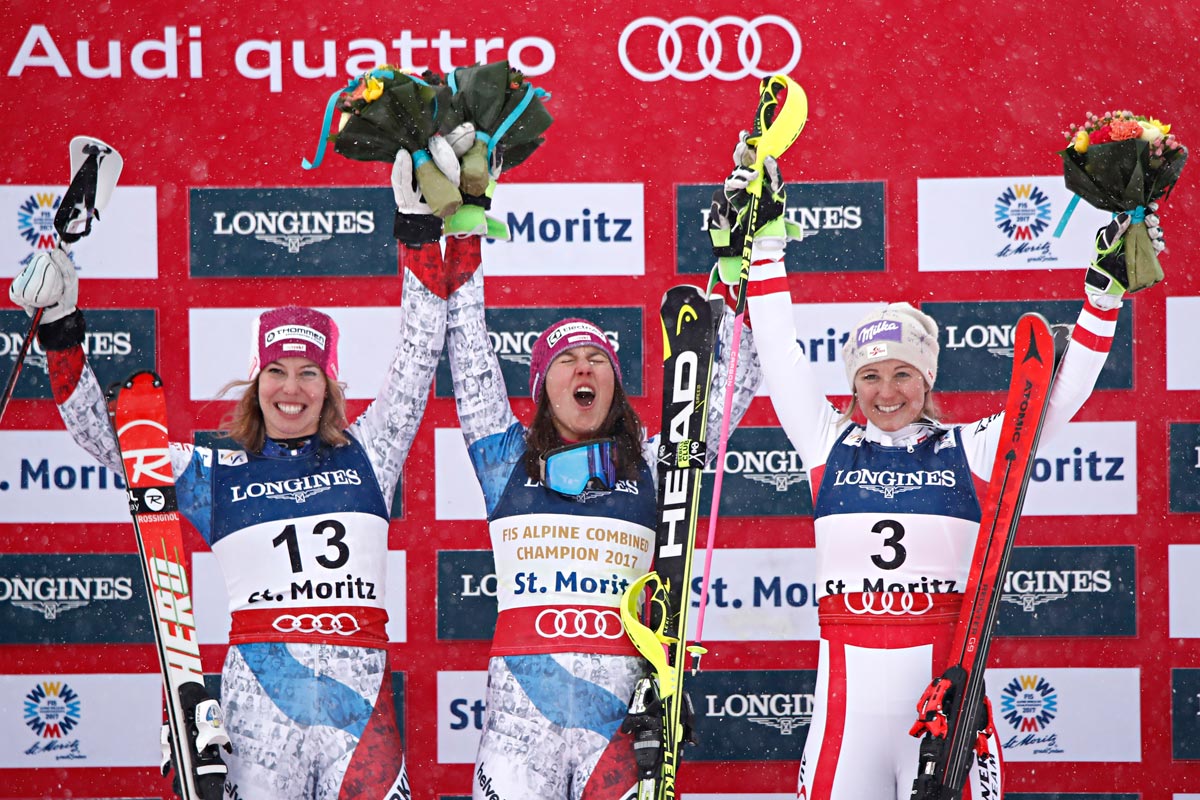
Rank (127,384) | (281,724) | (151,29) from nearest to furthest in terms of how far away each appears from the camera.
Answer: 1. (281,724)
2. (127,384)
3. (151,29)

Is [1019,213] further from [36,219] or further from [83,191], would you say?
[36,219]

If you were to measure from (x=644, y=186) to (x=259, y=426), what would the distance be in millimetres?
1751

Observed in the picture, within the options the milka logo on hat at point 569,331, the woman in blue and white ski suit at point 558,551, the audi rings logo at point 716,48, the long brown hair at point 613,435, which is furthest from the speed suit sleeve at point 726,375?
the audi rings logo at point 716,48

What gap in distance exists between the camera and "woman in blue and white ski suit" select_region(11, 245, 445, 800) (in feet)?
10.5

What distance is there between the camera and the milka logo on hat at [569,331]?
3.46 meters

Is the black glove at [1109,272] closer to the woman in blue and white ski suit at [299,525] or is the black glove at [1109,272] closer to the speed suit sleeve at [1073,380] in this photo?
the speed suit sleeve at [1073,380]

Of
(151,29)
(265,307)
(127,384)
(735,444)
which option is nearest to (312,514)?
(127,384)

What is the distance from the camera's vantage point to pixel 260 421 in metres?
3.48

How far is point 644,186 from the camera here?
15.2 ft

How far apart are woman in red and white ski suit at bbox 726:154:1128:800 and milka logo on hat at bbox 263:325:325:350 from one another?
44.9 inches

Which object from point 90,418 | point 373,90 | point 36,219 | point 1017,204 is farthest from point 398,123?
point 1017,204

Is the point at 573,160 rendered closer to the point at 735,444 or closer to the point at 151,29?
the point at 735,444

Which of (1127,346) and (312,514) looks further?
(1127,346)

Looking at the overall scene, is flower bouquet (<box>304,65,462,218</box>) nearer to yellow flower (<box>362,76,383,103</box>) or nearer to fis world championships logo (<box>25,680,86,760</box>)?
yellow flower (<box>362,76,383,103</box>)
